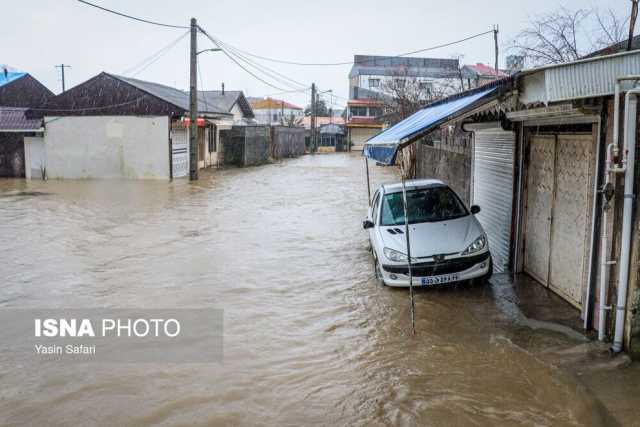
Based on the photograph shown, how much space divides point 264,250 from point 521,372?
6935 millimetres

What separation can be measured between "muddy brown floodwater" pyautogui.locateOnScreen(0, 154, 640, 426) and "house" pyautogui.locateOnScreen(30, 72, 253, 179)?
12654mm

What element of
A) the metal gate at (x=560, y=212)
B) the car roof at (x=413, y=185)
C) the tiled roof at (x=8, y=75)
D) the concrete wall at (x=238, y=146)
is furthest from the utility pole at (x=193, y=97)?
the metal gate at (x=560, y=212)

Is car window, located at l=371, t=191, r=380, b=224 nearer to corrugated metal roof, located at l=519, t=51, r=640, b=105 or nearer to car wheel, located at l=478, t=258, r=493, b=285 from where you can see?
car wheel, located at l=478, t=258, r=493, b=285

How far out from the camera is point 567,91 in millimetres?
5473

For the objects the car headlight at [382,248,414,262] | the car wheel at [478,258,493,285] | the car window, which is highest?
the car window

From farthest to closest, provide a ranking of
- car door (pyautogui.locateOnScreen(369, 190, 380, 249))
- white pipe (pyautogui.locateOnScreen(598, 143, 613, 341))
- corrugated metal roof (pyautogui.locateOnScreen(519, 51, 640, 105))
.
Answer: car door (pyautogui.locateOnScreen(369, 190, 380, 249)) < white pipe (pyautogui.locateOnScreen(598, 143, 613, 341)) < corrugated metal roof (pyautogui.locateOnScreen(519, 51, 640, 105))

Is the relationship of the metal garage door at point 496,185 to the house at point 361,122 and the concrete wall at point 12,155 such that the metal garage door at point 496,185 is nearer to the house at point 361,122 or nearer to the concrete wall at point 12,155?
the concrete wall at point 12,155

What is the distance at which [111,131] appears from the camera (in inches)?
1043

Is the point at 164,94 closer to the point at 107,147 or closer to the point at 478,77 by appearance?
the point at 107,147

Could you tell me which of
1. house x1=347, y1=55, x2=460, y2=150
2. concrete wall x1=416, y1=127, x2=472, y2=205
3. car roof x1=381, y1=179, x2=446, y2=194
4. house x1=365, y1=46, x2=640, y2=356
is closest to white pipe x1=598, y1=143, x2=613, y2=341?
house x1=365, y1=46, x2=640, y2=356

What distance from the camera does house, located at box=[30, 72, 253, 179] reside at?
2608cm

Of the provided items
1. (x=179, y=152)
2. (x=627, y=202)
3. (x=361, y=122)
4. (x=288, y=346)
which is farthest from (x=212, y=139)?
(x=627, y=202)

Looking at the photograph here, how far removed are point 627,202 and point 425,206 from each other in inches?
149

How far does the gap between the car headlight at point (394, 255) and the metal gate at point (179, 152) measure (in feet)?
65.8
